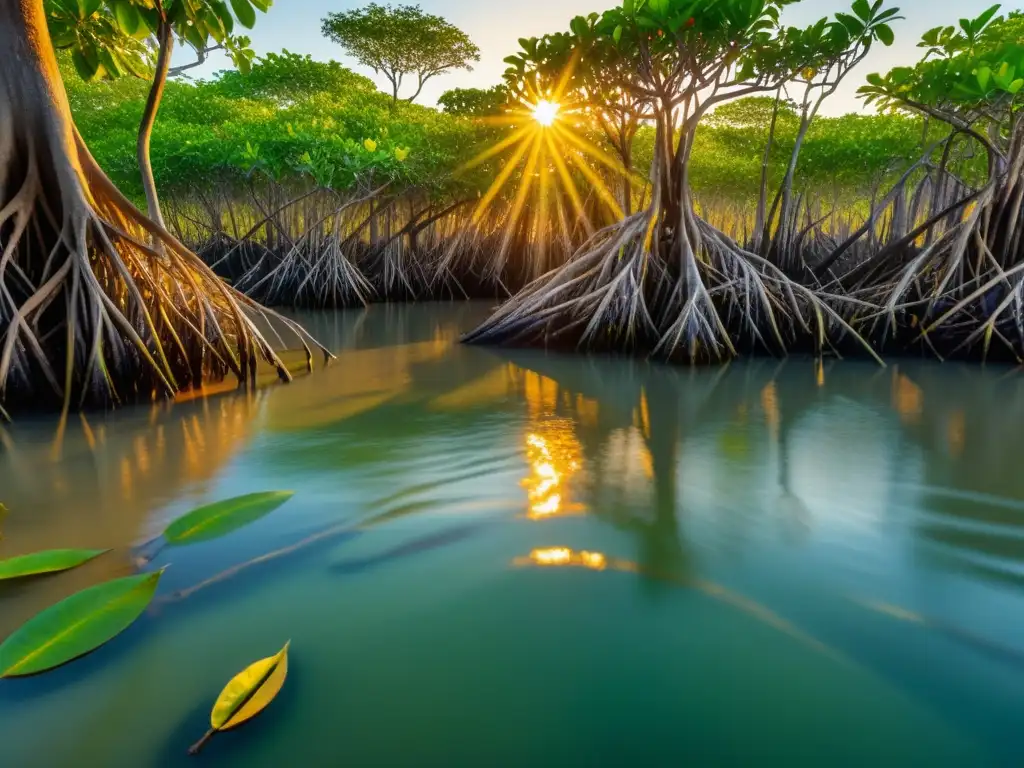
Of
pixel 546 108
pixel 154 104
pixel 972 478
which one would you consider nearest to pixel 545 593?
pixel 972 478

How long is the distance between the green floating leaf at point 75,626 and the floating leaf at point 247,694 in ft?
1.00

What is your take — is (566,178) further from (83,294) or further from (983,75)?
(83,294)

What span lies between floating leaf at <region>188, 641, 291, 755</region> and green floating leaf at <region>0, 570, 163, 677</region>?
0.31 meters

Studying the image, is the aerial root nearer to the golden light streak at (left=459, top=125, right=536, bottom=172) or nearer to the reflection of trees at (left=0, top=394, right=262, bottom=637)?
the reflection of trees at (left=0, top=394, right=262, bottom=637)

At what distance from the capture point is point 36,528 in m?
1.91

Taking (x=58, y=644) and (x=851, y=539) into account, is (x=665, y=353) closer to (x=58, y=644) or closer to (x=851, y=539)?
(x=851, y=539)

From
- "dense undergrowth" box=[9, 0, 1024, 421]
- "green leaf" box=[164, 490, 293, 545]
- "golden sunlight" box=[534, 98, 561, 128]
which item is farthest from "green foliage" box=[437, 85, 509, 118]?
"green leaf" box=[164, 490, 293, 545]

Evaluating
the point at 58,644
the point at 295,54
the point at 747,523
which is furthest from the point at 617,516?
the point at 295,54

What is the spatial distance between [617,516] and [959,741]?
1.05 meters

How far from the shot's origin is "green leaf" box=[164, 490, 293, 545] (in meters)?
1.75

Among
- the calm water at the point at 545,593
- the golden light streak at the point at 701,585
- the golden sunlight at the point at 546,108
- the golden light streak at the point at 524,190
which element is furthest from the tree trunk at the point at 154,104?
the golden light streak at the point at 524,190

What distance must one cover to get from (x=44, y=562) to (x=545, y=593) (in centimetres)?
121

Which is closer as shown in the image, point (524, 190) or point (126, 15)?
point (126, 15)

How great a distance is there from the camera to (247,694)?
3.73ft
